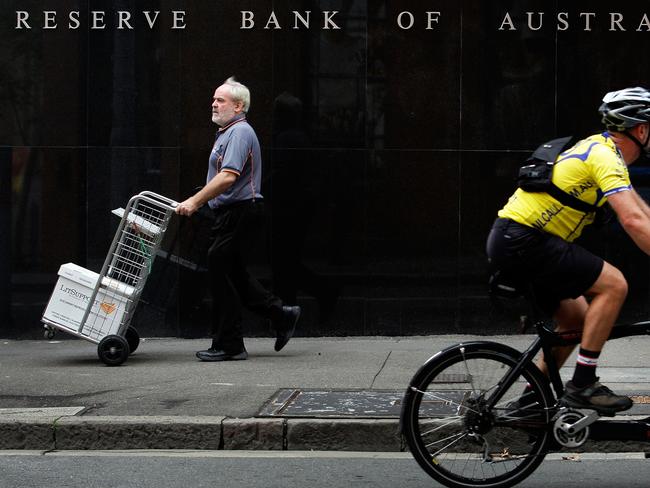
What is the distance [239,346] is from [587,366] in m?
4.08

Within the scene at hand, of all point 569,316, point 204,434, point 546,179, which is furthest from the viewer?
point 204,434

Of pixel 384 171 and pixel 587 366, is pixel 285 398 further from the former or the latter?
pixel 384 171

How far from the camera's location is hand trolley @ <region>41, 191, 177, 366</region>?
28.9ft

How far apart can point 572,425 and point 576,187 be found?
1066mm

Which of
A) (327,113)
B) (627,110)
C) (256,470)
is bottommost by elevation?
(256,470)

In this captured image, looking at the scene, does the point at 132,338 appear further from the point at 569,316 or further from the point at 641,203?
the point at 641,203

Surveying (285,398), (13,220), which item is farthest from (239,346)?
(13,220)

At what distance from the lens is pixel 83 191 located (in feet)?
34.2

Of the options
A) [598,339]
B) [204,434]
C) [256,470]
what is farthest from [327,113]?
A: [598,339]

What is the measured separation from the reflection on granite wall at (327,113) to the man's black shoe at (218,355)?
4.38 ft

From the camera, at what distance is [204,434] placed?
22.1ft

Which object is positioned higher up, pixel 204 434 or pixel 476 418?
pixel 476 418

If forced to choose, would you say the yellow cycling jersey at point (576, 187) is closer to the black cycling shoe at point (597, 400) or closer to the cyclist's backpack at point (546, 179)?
the cyclist's backpack at point (546, 179)

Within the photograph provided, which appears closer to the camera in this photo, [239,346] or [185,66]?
[239,346]
